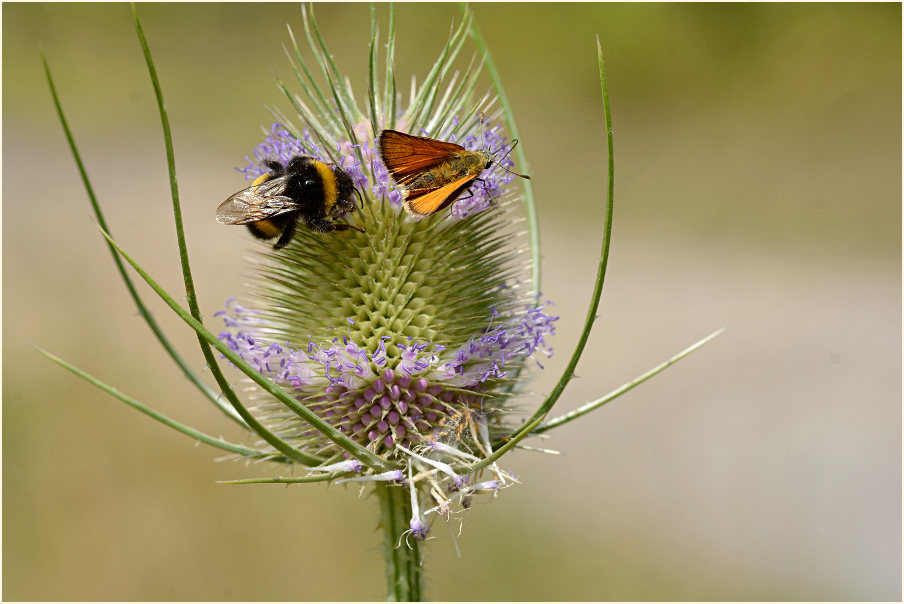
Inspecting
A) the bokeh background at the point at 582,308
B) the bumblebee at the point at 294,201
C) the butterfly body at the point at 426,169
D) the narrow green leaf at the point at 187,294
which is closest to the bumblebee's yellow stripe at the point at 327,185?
the bumblebee at the point at 294,201

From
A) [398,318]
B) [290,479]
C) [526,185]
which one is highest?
[526,185]

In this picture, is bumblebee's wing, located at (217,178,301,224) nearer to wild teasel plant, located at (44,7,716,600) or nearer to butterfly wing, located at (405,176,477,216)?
wild teasel plant, located at (44,7,716,600)

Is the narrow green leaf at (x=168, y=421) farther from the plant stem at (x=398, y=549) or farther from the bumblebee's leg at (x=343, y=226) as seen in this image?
the bumblebee's leg at (x=343, y=226)

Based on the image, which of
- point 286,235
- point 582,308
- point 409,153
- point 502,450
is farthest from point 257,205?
point 582,308

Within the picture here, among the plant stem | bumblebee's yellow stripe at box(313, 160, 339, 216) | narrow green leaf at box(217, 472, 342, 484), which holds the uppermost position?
bumblebee's yellow stripe at box(313, 160, 339, 216)

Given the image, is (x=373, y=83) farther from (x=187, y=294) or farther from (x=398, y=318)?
(x=187, y=294)

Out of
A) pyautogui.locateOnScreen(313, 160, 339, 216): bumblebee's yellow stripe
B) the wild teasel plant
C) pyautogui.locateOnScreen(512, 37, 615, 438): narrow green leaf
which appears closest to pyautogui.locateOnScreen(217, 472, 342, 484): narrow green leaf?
the wild teasel plant

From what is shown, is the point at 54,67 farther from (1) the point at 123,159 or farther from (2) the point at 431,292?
(2) the point at 431,292
